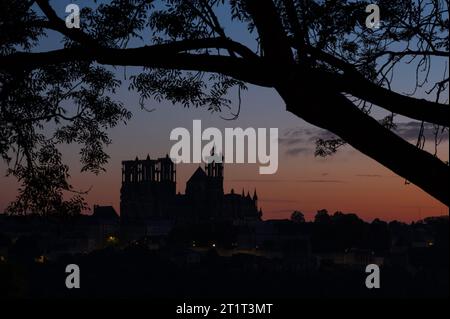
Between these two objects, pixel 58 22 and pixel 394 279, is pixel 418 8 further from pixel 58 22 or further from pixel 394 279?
pixel 394 279

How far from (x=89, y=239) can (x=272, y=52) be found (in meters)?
190

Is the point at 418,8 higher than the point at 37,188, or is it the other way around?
the point at 418,8

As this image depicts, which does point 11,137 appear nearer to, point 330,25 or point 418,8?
point 330,25

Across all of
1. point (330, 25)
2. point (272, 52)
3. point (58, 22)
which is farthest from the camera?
point (330, 25)

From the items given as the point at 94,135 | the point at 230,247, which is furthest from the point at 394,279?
the point at 94,135

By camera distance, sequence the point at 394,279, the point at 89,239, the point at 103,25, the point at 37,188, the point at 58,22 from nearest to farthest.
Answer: the point at 58,22 < the point at 103,25 < the point at 37,188 < the point at 394,279 < the point at 89,239

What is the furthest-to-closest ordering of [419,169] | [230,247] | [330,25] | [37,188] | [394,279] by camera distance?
[230,247], [394,279], [37,188], [330,25], [419,169]

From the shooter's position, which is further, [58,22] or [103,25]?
[103,25]

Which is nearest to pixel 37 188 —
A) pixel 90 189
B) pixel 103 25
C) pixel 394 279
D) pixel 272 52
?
pixel 90 189

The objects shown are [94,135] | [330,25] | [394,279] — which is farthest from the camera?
[394,279]

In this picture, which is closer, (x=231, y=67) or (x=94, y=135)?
(x=231, y=67)

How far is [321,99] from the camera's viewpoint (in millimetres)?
7961

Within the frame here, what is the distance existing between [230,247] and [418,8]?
167872 mm

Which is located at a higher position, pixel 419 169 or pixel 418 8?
pixel 418 8
